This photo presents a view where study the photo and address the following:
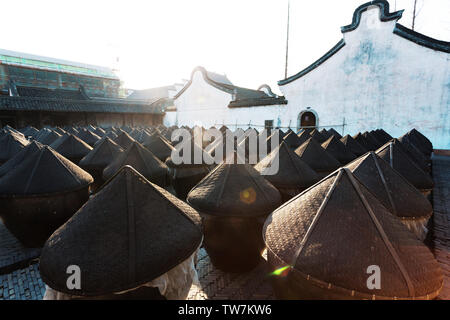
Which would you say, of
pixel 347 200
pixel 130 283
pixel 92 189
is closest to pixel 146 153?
pixel 92 189

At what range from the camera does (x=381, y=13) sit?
49.7 ft

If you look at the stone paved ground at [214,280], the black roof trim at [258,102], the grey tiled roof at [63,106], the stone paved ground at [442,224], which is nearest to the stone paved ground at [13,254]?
the stone paved ground at [214,280]

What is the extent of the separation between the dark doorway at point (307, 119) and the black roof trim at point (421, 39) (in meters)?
7.53

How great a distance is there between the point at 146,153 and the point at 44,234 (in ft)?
9.09

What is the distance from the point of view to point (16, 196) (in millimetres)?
3986

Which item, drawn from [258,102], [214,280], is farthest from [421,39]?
[214,280]

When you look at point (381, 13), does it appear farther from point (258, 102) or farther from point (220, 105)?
point (220, 105)

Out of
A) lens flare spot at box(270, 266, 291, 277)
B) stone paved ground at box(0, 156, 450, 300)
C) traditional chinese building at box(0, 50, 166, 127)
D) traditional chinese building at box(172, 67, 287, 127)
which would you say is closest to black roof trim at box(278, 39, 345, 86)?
traditional chinese building at box(172, 67, 287, 127)

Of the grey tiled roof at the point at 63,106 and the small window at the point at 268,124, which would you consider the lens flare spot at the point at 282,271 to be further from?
the grey tiled roof at the point at 63,106

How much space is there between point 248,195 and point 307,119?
1740 centimetres

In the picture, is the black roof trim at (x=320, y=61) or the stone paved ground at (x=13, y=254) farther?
the black roof trim at (x=320, y=61)

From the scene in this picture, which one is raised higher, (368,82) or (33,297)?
(368,82)

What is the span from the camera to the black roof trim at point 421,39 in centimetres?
1329
